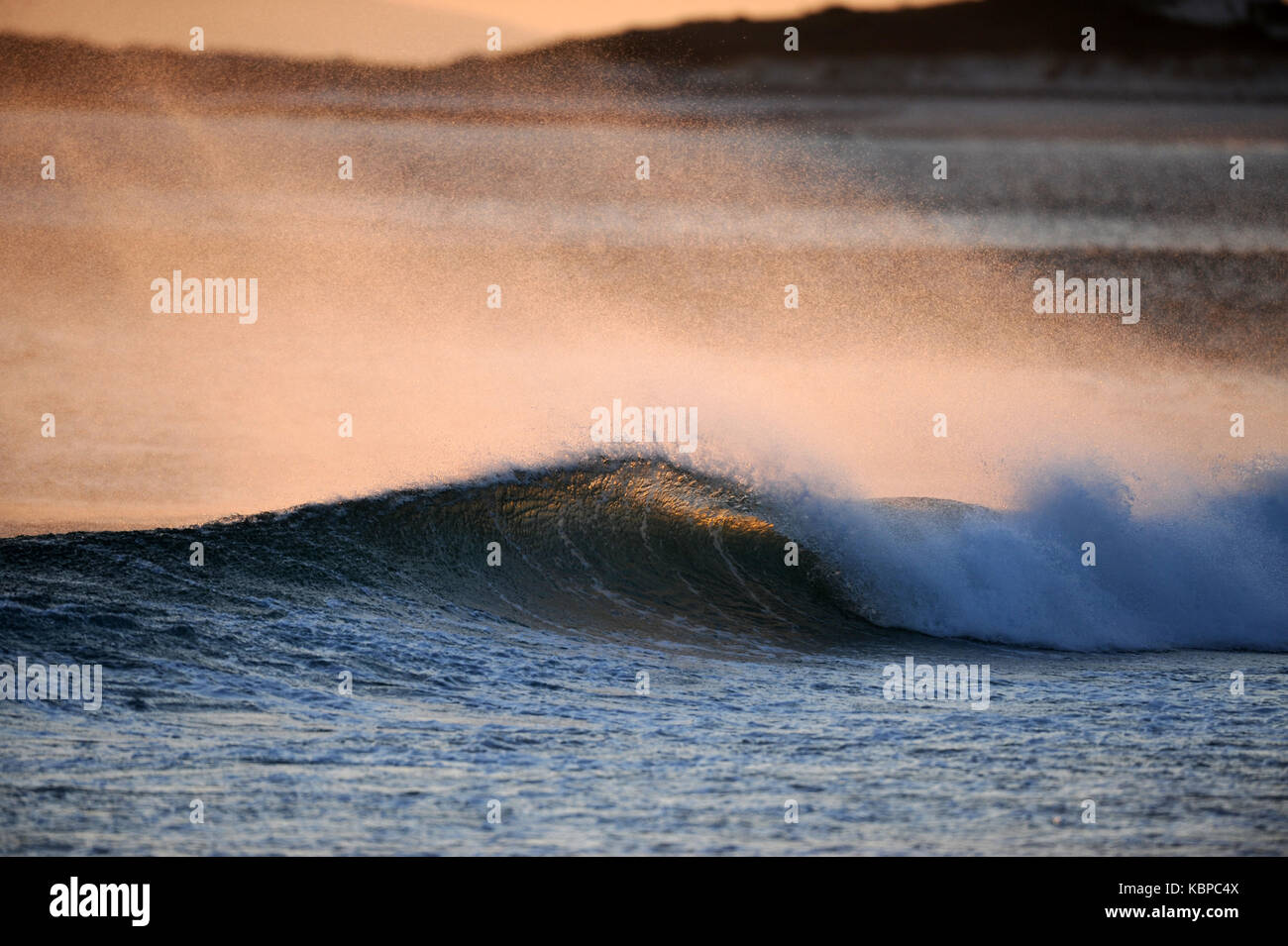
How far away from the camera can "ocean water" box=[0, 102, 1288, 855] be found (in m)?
5.55

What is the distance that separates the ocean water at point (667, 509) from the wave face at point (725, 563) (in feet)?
0.19

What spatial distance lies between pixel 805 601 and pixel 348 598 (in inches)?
173

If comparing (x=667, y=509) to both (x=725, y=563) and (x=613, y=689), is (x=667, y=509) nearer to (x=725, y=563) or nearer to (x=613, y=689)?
(x=725, y=563)

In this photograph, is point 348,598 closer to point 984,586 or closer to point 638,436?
point 638,436

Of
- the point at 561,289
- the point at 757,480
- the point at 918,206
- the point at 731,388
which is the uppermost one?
the point at 918,206

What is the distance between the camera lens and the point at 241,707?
691cm

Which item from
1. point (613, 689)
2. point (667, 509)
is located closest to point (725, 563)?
point (667, 509)

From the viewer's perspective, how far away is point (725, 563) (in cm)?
1266

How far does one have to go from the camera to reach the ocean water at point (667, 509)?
→ 5.55m

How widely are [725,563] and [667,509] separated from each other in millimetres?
1155

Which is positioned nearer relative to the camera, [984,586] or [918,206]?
[984,586]

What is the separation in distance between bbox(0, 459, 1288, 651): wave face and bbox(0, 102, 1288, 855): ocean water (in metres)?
0.06
